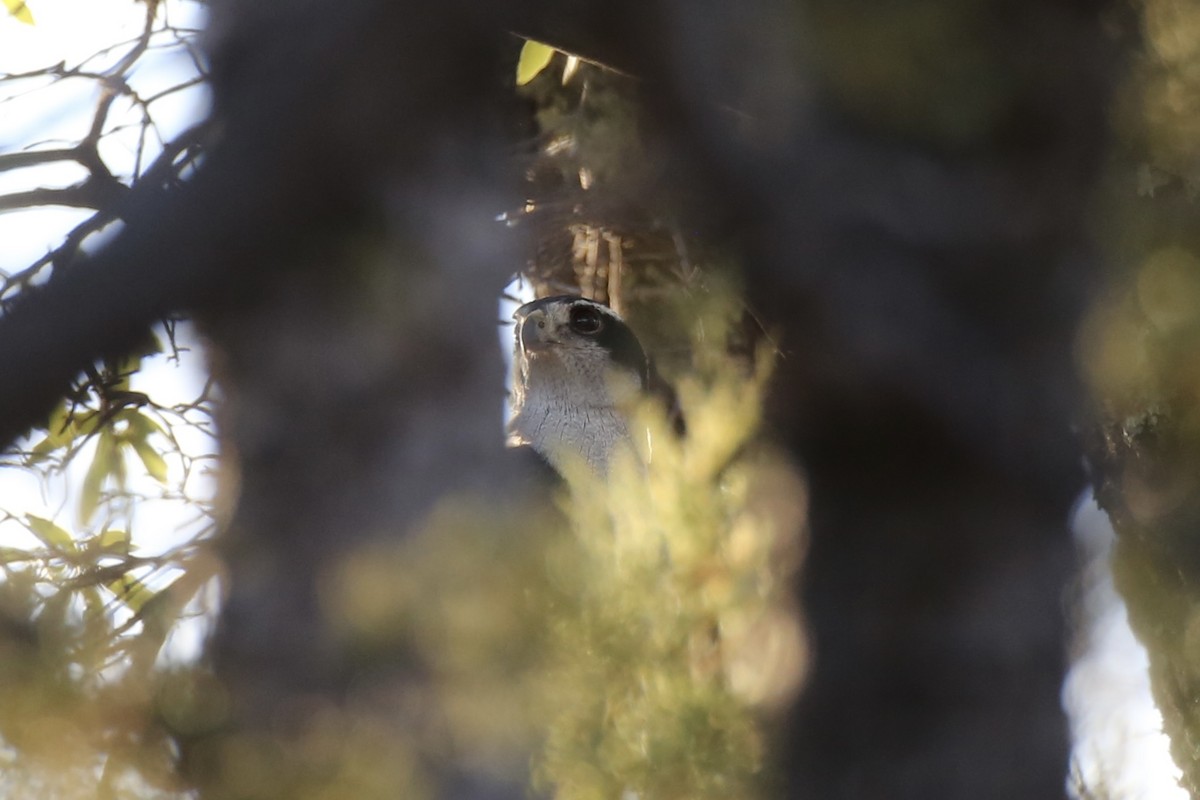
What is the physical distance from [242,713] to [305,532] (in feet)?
0.53

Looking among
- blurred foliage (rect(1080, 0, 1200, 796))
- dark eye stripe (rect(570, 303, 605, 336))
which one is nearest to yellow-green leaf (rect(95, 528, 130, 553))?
blurred foliage (rect(1080, 0, 1200, 796))

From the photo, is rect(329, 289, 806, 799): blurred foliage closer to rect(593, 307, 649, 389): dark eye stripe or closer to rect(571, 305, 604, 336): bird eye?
rect(571, 305, 604, 336): bird eye

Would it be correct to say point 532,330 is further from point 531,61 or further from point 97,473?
point 97,473

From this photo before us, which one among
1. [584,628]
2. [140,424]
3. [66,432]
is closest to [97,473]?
[66,432]

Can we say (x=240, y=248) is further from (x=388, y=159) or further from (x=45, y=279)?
(x=388, y=159)

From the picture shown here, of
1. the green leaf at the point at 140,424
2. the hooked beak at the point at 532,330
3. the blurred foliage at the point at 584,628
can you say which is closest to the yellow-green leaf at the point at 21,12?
the green leaf at the point at 140,424

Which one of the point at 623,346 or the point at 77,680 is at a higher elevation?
the point at 623,346

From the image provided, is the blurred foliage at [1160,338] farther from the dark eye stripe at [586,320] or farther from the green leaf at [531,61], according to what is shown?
the dark eye stripe at [586,320]

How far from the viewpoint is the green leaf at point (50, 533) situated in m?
0.86

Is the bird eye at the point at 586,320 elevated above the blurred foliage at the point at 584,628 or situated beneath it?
elevated above

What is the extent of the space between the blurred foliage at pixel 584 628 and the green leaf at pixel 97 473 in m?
0.24

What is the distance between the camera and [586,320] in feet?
10.6

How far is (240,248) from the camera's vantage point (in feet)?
1.52

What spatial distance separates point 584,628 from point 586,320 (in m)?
2.43
